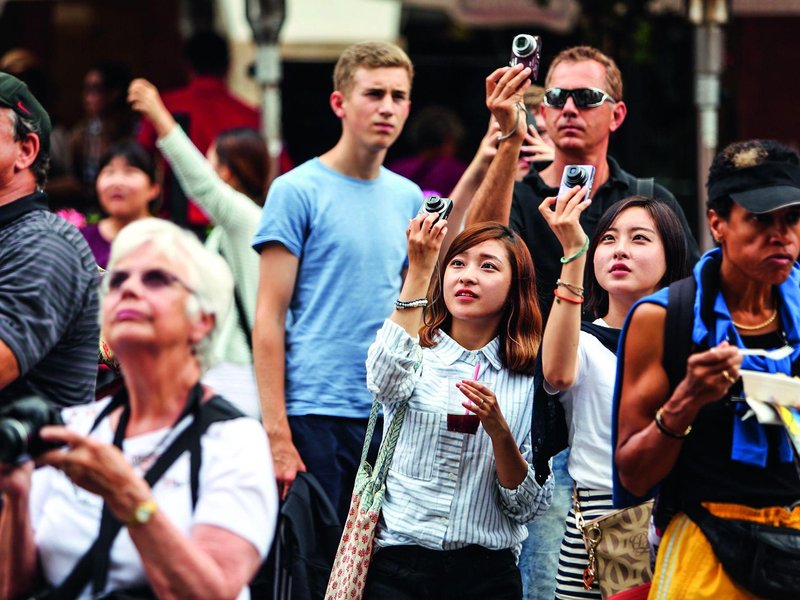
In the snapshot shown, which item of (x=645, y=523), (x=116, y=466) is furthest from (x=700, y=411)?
(x=116, y=466)

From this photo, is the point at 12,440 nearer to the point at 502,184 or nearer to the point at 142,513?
the point at 142,513

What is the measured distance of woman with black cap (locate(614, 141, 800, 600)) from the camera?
369 centimetres

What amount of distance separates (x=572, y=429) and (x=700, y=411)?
0.93 meters

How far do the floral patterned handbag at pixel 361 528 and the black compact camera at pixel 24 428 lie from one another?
1.57 m

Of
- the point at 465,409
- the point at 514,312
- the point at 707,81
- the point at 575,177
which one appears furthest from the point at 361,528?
the point at 707,81

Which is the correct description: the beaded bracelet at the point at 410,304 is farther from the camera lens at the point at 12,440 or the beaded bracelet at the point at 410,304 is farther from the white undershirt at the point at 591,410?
the camera lens at the point at 12,440

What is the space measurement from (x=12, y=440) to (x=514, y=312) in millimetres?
2099

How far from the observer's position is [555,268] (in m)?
5.28

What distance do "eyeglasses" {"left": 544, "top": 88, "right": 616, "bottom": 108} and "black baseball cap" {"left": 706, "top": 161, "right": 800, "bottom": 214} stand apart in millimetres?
1605

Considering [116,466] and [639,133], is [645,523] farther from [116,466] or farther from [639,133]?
[639,133]

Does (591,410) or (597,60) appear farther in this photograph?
(597,60)

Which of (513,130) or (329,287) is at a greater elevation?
(513,130)

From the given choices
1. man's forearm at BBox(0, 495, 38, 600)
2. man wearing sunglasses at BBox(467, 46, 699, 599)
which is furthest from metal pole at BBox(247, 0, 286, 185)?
man's forearm at BBox(0, 495, 38, 600)

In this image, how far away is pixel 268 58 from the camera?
8.45 metres
